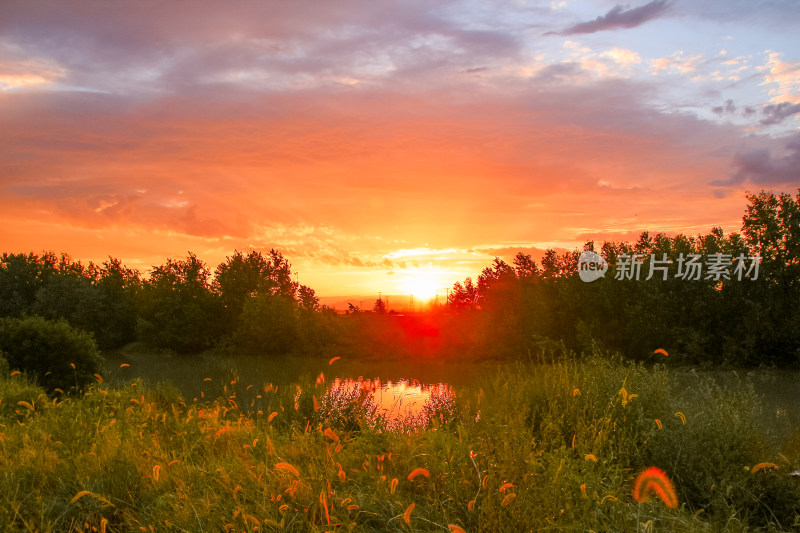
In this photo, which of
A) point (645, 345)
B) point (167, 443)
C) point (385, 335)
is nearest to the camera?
point (167, 443)

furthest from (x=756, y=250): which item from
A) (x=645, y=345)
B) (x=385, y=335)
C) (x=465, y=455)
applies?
(x=465, y=455)

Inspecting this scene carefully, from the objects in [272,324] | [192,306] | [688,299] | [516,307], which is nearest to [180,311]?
[192,306]

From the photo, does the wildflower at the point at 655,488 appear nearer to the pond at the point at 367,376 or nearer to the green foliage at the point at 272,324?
the pond at the point at 367,376

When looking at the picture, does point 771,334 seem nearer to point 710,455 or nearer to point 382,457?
point 710,455

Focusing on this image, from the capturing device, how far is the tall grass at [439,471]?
3877mm

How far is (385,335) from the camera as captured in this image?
3189 cm

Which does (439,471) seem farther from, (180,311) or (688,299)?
(180,311)

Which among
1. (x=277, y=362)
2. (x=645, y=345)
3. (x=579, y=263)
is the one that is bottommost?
(x=277, y=362)

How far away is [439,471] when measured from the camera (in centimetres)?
446

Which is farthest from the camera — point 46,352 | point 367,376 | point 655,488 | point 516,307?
point 516,307

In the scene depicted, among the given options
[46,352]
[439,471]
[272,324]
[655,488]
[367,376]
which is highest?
[655,488]

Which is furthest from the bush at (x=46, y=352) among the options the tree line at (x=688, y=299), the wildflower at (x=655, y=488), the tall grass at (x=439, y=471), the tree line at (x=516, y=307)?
the tree line at (x=688, y=299)

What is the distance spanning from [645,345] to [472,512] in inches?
947

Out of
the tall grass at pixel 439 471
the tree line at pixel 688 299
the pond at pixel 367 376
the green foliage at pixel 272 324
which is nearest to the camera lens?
the tall grass at pixel 439 471
